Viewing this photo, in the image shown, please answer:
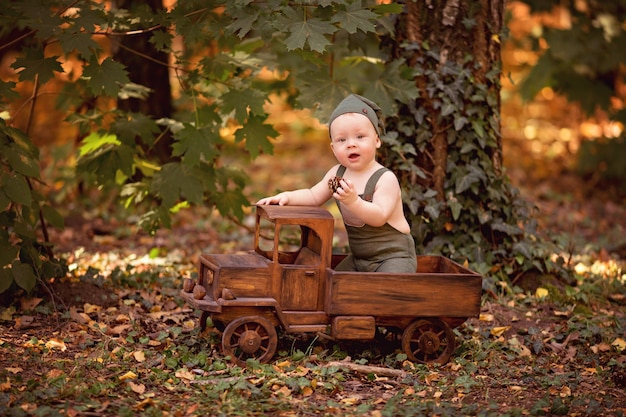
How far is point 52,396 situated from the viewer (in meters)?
3.33

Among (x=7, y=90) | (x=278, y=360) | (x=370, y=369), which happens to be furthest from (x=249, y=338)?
(x=7, y=90)

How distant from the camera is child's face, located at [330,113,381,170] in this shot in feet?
13.5

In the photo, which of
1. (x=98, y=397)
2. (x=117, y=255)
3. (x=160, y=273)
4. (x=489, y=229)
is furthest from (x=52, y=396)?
A: (x=489, y=229)

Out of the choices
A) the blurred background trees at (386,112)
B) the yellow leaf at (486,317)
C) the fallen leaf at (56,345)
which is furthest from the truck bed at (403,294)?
the fallen leaf at (56,345)

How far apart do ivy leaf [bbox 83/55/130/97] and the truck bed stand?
193cm

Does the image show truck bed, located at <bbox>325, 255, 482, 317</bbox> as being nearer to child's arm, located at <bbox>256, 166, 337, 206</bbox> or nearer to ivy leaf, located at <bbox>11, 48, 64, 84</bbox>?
child's arm, located at <bbox>256, 166, 337, 206</bbox>

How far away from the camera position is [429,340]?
13.7 ft

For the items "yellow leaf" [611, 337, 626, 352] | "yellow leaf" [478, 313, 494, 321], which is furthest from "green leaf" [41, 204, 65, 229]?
"yellow leaf" [611, 337, 626, 352]

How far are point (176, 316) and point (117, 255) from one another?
1748mm

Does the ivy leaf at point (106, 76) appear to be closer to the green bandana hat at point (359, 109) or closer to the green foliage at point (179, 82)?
the green foliage at point (179, 82)

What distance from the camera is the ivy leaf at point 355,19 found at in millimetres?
4227

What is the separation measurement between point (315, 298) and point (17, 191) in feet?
6.36

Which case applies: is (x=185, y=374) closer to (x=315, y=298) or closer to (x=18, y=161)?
(x=315, y=298)

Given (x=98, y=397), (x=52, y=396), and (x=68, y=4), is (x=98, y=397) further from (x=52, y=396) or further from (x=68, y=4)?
(x=68, y=4)
